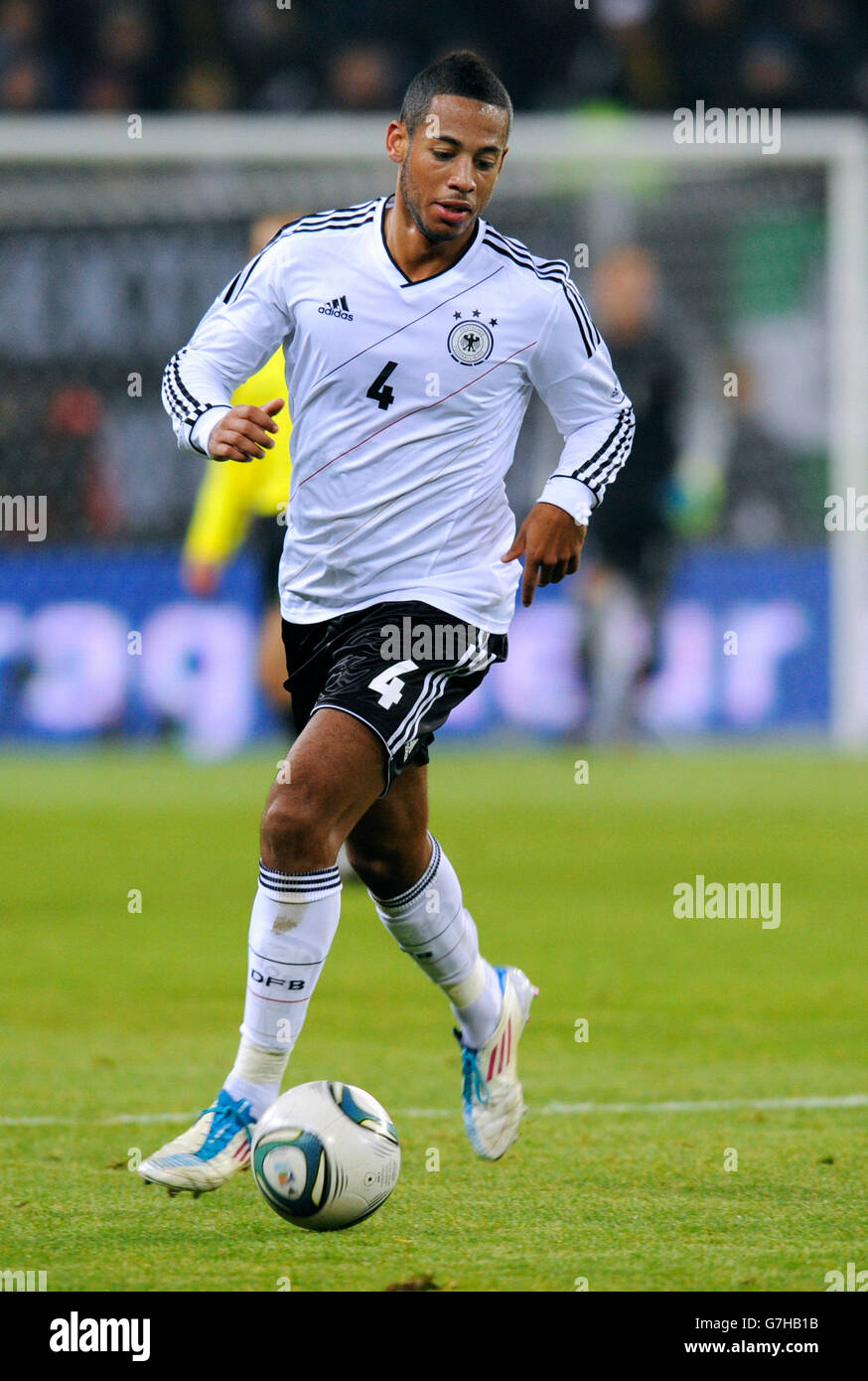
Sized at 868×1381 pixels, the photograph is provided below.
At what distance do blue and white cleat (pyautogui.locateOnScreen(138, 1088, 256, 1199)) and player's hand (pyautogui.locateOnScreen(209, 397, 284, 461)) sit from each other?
4.15ft

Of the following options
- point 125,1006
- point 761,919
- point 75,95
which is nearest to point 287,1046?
point 125,1006

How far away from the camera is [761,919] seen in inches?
342

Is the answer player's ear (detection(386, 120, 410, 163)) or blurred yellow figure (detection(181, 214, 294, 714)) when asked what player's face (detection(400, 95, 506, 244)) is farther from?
blurred yellow figure (detection(181, 214, 294, 714))

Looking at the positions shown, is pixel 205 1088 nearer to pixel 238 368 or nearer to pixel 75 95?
pixel 238 368

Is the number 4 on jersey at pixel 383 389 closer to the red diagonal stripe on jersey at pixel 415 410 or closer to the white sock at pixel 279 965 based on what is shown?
the red diagonal stripe on jersey at pixel 415 410

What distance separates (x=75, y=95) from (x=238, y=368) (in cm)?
1531

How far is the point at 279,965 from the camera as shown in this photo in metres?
4.34

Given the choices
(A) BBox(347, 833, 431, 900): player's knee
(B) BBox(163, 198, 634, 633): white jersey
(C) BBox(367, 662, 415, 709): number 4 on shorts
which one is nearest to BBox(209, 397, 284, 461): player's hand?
(B) BBox(163, 198, 634, 633): white jersey

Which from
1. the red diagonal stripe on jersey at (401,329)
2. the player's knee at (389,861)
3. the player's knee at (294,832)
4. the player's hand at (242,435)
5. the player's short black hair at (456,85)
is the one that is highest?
the player's short black hair at (456,85)

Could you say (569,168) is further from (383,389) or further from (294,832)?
(294,832)

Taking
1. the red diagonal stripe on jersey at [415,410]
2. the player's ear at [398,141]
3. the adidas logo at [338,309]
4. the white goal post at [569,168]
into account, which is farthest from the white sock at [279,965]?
the white goal post at [569,168]

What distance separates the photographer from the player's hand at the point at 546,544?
4.56 metres

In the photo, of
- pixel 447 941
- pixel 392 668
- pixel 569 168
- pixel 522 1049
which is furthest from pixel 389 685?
pixel 569 168

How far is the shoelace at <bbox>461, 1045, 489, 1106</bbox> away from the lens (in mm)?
4867
